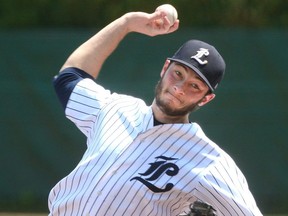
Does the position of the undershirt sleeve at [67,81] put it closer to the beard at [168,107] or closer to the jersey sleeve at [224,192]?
the beard at [168,107]

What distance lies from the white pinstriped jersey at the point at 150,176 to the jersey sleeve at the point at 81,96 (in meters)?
0.12

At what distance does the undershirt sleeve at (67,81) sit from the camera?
3.85 m

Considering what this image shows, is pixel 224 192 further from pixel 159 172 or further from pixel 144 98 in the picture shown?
pixel 144 98

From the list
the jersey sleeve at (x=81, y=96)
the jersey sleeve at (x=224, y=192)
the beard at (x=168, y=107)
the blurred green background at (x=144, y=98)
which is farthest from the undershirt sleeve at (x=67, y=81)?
the blurred green background at (x=144, y=98)

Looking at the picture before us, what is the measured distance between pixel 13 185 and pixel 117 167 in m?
6.24

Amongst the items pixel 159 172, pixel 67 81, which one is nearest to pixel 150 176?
pixel 159 172

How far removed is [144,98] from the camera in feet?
30.6

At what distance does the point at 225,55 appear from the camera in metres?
9.38

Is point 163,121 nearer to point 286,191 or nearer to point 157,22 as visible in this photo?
point 157,22

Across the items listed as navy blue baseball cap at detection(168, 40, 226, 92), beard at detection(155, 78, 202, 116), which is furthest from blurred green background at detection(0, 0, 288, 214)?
beard at detection(155, 78, 202, 116)

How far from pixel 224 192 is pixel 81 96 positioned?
0.73m

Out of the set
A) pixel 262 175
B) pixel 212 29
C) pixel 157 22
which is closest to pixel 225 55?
pixel 212 29

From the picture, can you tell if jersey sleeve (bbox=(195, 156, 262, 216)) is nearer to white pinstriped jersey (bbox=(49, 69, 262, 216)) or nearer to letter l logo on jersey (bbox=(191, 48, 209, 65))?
white pinstriped jersey (bbox=(49, 69, 262, 216))

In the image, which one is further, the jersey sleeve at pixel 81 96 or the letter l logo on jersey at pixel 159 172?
the jersey sleeve at pixel 81 96
